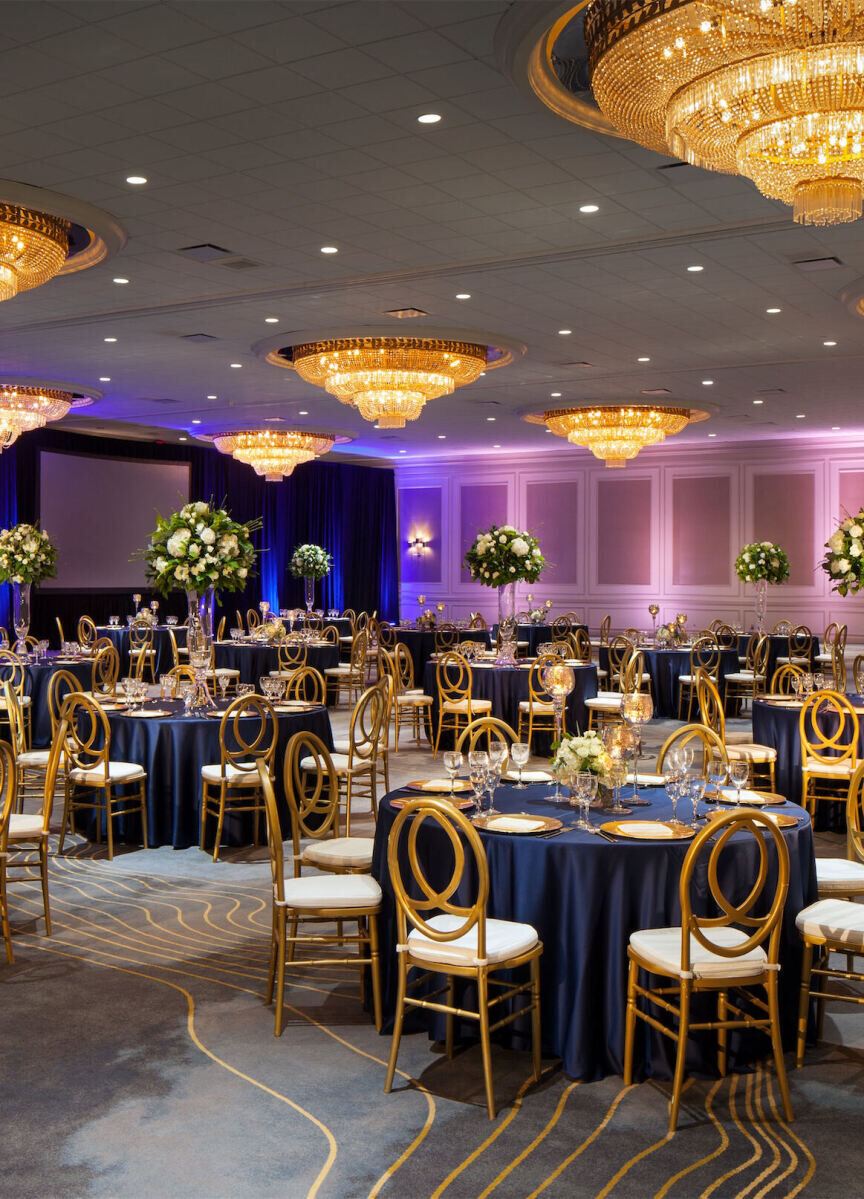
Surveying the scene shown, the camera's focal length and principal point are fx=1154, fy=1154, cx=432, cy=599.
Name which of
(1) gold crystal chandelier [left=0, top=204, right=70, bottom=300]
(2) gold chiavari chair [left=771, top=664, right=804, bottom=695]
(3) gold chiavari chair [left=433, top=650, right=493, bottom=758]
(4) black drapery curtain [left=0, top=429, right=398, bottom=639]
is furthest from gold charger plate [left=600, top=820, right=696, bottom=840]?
(4) black drapery curtain [left=0, top=429, right=398, bottom=639]

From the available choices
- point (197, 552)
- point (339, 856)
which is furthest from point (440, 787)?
point (197, 552)

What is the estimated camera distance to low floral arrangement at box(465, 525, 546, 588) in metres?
13.3

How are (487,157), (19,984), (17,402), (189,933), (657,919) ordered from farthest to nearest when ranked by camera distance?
(17,402), (487,157), (189,933), (19,984), (657,919)

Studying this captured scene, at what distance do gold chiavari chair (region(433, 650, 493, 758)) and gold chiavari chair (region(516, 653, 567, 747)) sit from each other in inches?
14.3

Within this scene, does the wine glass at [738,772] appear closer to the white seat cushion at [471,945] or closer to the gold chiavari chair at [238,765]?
the white seat cushion at [471,945]

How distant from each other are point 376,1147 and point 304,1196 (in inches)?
13.1

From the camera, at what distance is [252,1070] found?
3.97 m

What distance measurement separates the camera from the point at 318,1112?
3.66m

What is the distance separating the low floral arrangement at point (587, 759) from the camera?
4438 mm

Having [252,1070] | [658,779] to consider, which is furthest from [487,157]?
[252,1070]

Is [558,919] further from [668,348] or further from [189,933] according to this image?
[668,348]

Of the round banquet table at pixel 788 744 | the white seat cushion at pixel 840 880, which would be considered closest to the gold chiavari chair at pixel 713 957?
the white seat cushion at pixel 840 880

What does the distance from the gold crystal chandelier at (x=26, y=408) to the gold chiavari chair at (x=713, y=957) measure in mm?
10748

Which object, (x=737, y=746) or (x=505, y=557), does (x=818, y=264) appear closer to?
(x=737, y=746)
